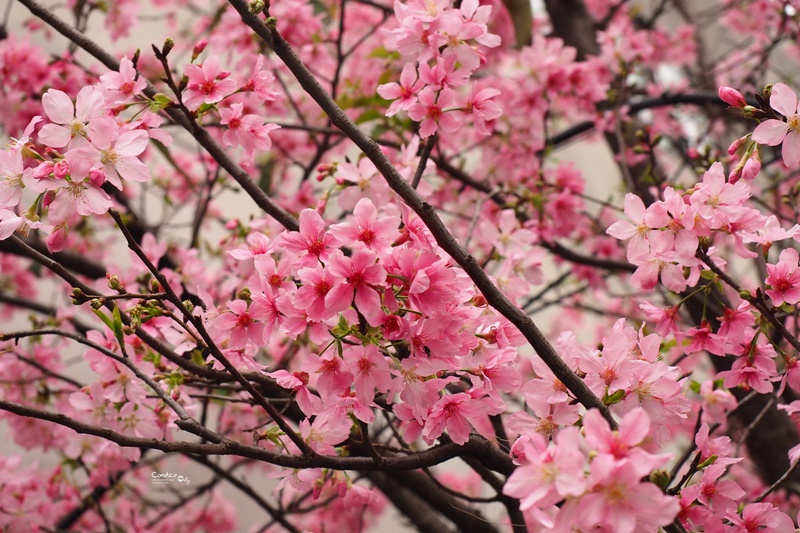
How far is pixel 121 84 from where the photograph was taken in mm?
807

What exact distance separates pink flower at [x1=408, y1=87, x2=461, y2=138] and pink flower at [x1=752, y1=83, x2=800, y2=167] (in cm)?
36

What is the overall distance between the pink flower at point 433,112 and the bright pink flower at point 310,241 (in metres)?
0.27

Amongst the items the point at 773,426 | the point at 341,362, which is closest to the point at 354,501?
the point at 341,362

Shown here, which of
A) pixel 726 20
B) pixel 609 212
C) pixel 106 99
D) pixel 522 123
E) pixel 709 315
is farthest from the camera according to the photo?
pixel 726 20

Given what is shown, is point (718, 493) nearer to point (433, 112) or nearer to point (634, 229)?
point (634, 229)

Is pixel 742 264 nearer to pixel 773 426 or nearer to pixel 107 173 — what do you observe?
pixel 773 426

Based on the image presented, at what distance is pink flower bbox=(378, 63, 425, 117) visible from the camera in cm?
86

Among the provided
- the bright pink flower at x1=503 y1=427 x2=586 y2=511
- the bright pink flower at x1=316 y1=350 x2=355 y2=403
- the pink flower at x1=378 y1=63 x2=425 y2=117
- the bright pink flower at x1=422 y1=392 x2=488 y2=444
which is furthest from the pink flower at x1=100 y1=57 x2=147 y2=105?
the bright pink flower at x1=503 y1=427 x2=586 y2=511

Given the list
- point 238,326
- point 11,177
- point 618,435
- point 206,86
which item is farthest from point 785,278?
point 11,177

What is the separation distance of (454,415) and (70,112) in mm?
523

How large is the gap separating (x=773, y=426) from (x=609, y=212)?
967 millimetres

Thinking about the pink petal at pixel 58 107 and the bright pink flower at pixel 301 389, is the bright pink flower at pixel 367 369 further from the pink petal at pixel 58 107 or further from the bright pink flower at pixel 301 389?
the pink petal at pixel 58 107

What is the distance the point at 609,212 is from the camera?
7.89ft

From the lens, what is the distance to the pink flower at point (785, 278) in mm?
738
